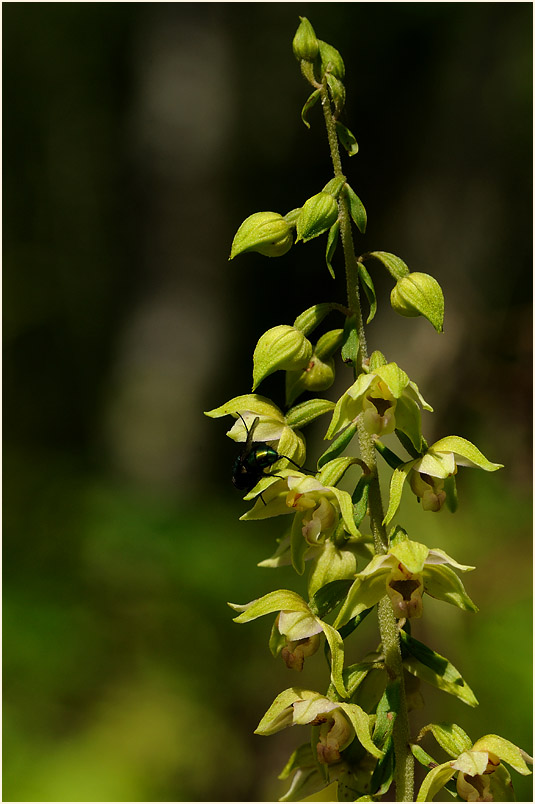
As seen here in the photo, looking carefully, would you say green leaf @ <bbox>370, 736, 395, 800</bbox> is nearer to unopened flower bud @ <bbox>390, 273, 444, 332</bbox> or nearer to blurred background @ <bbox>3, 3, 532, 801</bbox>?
unopened flower bud @ <bbox>390, 273, 444, 332</bbox>

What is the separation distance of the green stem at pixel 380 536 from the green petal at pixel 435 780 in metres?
0.03

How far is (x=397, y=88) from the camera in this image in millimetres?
7121

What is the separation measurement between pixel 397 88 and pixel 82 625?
213 inches

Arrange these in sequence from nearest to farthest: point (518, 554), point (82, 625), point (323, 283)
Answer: point (518, 554) < point (82, 625) < point (323, 283)

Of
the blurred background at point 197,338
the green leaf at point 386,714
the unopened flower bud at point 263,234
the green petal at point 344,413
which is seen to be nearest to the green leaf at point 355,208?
the unopened flower bud at point 263,234

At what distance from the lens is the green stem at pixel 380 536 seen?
1438 millimetres

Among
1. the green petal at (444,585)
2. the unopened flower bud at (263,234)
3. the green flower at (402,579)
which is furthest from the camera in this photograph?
the unopened flower bud at (263,234)

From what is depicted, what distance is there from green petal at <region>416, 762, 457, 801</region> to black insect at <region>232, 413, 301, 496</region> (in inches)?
25.0

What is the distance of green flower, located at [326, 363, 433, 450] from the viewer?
56.6 inches

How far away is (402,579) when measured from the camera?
143cm

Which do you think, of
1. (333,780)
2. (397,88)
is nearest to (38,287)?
(397,88)

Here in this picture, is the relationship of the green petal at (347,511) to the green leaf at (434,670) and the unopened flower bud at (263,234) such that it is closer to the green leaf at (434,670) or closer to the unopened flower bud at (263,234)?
the green leaf at (434,670)

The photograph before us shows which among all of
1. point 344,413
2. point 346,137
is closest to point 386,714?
point 344,413

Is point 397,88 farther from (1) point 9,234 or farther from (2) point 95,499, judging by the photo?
(2) point 95,499
